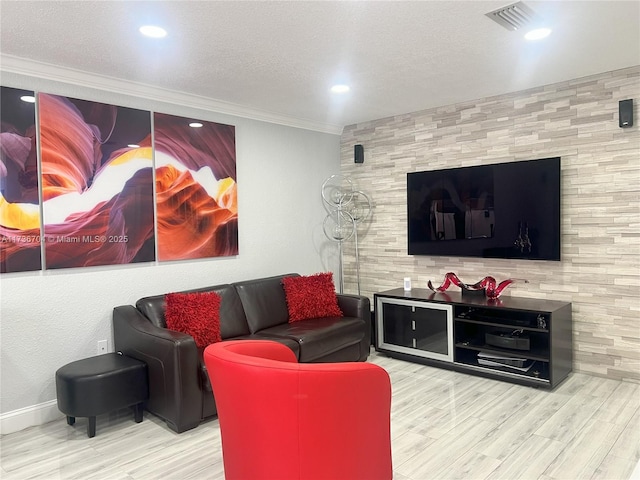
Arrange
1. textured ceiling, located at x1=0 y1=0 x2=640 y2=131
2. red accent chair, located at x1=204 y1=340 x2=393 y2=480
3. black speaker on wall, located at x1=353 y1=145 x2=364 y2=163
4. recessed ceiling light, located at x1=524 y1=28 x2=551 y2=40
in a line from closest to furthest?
red accent chair, located at x1=204 y1=340 x2=393 y2=480 < textured ceiling, located at x1=0 y1=0 x2=640 y2=131 < recessed ceiling light, located at x1=524 y1=28 x2=551 y2=40 < black speaker on wall, located at x1=353 y1=145 x2=364 y2=163

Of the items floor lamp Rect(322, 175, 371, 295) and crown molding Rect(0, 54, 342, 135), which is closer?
crown molding Rect(0, 54, 342, 135)

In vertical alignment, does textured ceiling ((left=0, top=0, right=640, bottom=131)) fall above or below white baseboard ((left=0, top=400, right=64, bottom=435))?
above

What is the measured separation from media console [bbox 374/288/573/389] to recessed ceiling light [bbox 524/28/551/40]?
1.97 meters

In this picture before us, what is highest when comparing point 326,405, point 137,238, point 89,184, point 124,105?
point 124,105

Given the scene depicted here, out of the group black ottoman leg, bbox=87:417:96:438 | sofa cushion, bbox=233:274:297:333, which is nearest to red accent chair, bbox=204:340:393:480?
black ottoman leg, bbox=87:417:96:438

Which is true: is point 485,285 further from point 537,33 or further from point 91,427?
point 91,427

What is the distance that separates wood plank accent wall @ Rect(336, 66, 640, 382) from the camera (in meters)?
3.64

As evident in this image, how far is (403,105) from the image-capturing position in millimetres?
4613

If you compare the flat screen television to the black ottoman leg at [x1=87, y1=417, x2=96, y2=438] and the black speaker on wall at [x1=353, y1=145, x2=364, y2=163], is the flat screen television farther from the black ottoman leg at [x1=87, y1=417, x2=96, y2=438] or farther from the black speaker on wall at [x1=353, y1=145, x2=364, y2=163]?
the black ottoman leg at [x1=87, y1=417, x2=96, y2=438]

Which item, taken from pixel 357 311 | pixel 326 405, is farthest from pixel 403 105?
pixel 326 405

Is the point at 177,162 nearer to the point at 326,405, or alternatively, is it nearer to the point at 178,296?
the point at 178,296

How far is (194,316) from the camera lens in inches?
137

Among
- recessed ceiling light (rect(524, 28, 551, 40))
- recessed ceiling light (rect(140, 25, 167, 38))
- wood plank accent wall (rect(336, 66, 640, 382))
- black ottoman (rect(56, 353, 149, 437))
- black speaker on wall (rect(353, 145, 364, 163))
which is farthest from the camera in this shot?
black speaker on wall (rect(353, 145, 364, 163))

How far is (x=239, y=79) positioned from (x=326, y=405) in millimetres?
2760
